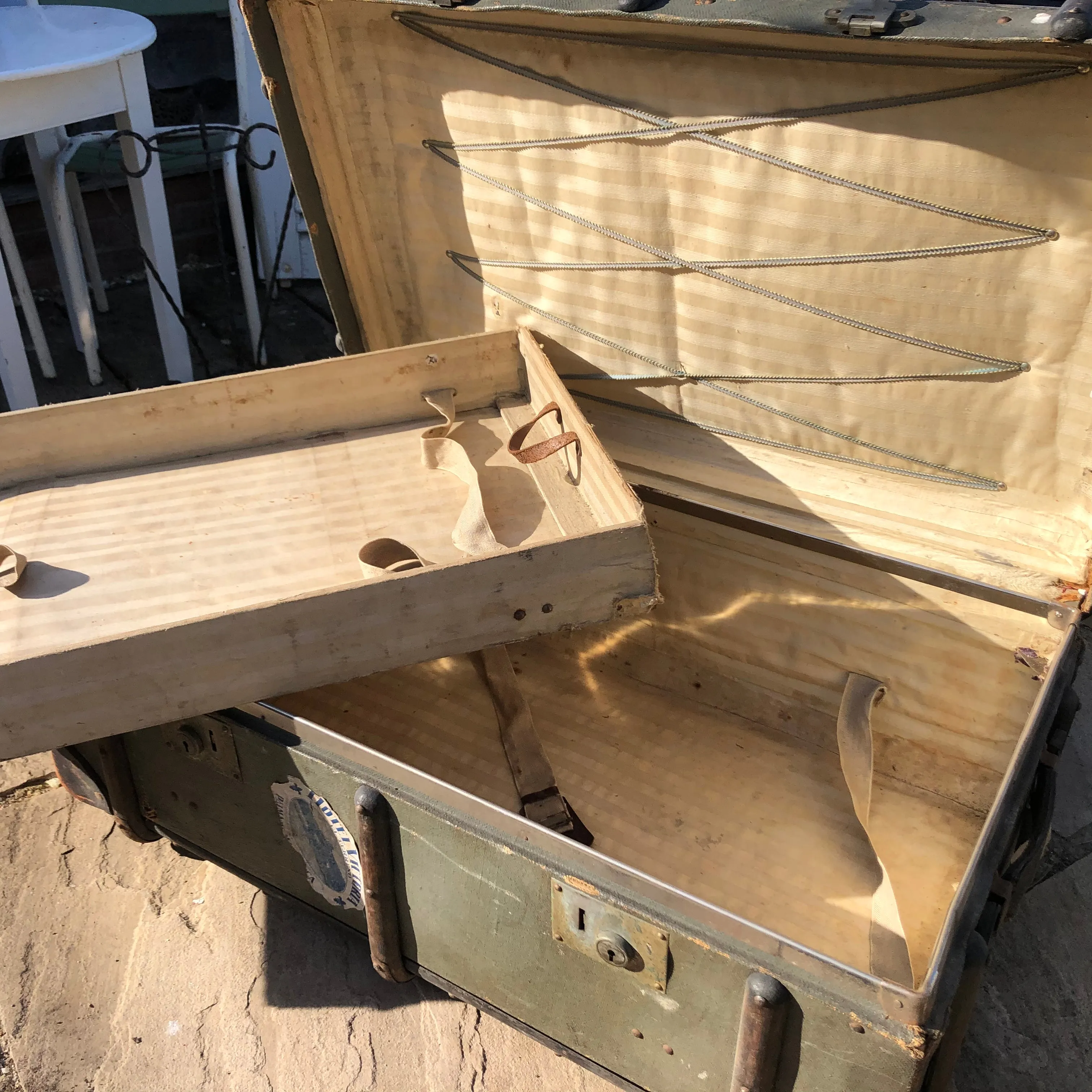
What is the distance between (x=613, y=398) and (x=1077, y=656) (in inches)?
36.7

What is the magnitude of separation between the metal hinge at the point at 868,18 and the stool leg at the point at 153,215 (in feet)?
6.58

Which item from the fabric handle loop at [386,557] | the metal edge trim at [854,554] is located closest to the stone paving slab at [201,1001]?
the fabric handle loop at [386,557]

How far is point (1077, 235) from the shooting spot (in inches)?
50.1

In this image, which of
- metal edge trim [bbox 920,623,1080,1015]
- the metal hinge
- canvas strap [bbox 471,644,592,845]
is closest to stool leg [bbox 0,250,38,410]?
canvas strap [bbox 471,644,592,845]

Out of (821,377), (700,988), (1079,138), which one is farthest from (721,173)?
(700,988)

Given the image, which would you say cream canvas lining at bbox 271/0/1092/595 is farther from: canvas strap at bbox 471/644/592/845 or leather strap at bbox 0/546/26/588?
leather strap at bbox 0/546/26/588

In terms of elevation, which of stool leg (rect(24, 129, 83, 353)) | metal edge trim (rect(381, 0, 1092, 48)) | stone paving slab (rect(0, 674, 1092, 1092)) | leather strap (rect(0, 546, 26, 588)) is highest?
metal edge trim (rect(381, 0, 1092, 48))

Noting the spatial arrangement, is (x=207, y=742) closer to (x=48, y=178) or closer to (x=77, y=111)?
(x=77, y=111)

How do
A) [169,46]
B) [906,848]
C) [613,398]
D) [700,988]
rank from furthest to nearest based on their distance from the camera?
1. [169,46]
2. [613,398]
3. [906,848]
4. [700,988]

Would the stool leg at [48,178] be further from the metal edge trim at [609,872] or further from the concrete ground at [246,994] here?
the metal edge trim at [609,872]

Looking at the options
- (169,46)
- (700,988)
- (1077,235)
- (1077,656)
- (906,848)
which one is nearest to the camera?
(700,988)

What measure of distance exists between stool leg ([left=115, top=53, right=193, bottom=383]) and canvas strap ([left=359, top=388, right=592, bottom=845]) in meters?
1.34

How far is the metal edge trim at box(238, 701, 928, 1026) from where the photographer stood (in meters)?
1.01

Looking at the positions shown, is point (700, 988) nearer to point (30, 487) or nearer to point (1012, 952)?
point (1012, 952)
